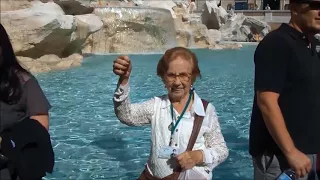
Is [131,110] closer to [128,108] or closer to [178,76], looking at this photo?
[128,108]

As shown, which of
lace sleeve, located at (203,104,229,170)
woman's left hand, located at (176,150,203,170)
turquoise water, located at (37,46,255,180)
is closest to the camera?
woman's left hand, located at (176,150,203,170)

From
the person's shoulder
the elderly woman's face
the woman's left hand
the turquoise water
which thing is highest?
the person's shoulder

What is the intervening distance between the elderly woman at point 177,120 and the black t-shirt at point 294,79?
0.92 ft

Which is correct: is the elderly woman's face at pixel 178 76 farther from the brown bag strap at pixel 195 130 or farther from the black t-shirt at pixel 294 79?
the black t-shirt at pixel 294 79

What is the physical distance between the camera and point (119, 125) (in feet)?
22.8

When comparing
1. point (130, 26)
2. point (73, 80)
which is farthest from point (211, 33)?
point (73, 80)

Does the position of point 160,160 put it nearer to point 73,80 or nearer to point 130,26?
point 73,80

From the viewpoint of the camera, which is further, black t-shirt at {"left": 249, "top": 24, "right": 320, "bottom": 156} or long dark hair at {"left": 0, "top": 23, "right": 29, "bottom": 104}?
black t-shirt at {"left": 249, "top": 24, "right": 320, "bottom": 156}

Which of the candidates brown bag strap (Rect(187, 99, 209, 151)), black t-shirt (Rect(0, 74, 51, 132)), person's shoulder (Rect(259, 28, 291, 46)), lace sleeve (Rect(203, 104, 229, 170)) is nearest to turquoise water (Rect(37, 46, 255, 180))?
lace sleeve (Rect(203, 104, 229, 170))

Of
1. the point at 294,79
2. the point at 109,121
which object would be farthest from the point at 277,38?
the point at 109,121

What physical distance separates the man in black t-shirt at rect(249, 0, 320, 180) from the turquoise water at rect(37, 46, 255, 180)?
2361 mm

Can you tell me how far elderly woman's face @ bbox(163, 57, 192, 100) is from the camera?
2359mm

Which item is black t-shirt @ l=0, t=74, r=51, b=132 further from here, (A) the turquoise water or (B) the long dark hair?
(A) the turquoise water

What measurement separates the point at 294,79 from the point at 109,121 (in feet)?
16.7
